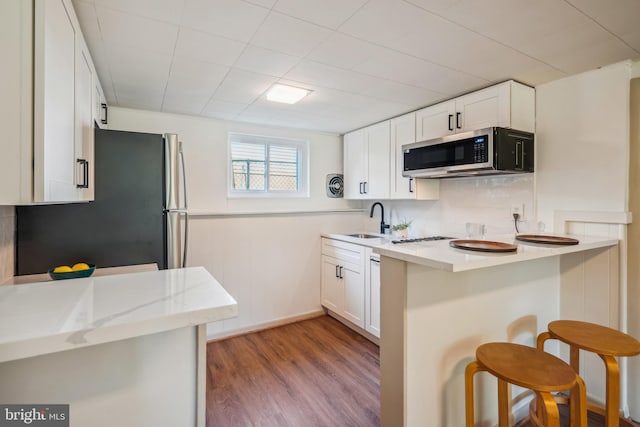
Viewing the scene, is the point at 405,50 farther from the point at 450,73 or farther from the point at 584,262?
the point at 584,262

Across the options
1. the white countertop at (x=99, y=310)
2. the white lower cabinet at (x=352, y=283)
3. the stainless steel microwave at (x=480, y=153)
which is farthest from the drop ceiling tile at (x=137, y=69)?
the white lower cabinet at (x=352, y=283)

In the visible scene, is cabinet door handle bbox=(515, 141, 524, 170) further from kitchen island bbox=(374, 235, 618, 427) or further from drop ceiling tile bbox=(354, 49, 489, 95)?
kitchen island bbox=(374, 235, 618, 427)

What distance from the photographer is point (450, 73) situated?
2.03m

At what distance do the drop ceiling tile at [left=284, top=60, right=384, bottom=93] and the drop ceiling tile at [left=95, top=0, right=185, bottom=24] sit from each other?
29.2 inches

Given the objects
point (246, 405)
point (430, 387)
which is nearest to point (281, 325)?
point (246, 405)

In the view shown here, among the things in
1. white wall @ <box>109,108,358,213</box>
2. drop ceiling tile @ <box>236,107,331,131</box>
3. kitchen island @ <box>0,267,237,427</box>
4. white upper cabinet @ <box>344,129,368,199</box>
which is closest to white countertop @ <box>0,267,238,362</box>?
kitchen island @ <box>0,267,237,427</box>

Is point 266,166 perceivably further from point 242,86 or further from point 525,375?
point 525,375

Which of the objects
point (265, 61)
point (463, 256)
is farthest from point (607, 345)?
point (265, 61)

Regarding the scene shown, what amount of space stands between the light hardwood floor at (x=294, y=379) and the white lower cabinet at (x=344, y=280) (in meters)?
0.24

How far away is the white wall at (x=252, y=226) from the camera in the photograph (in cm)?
301

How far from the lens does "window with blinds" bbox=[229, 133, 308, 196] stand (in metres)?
3.32

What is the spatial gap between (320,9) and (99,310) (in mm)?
1429

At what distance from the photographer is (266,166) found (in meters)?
3.49

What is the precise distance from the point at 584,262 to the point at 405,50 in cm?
184
